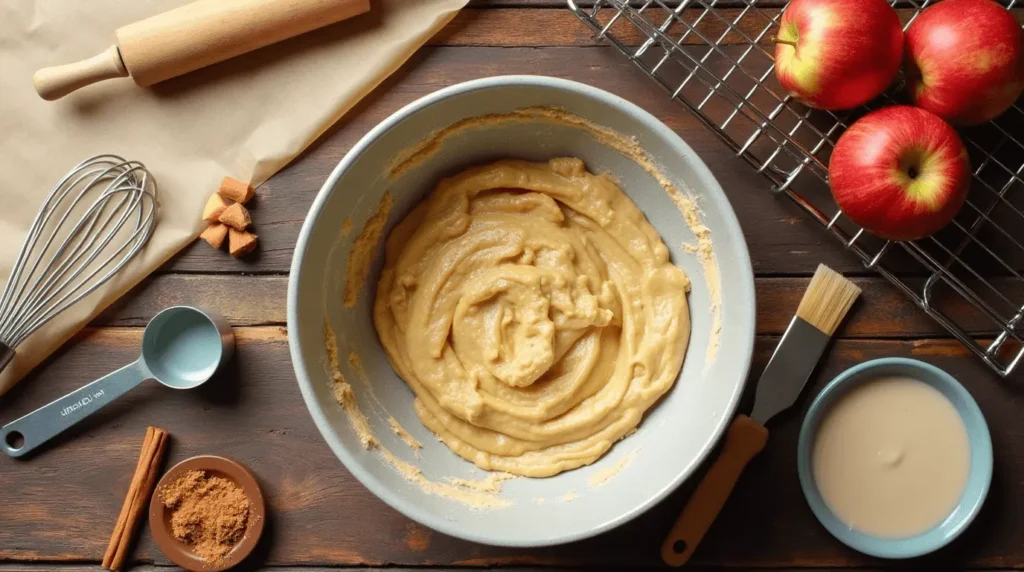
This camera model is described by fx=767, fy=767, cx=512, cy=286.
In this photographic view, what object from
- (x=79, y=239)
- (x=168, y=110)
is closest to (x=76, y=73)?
(x=168, y=110)

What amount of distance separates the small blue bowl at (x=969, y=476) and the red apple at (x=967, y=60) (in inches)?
22.2

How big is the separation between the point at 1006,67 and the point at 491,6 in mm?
1131

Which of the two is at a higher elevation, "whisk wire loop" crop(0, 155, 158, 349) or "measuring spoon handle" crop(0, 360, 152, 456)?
"whisk wire loop" crop(0, 155, 158, 349)

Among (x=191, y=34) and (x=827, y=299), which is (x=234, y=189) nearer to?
(x=191, y=34)

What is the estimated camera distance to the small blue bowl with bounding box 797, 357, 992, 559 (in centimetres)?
171

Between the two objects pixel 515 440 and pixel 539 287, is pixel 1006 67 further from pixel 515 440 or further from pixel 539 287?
pixel 515 440

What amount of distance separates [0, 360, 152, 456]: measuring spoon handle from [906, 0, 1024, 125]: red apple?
1.88 m

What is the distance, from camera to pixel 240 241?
181 centimetres

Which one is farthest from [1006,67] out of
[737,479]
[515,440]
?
[515,440]

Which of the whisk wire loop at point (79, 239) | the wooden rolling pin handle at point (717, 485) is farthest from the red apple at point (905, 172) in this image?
the whisk wire loop at point (79, 239)

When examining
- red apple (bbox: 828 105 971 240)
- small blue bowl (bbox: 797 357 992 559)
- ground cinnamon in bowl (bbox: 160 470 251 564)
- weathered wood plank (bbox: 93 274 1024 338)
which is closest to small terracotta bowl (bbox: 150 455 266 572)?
ground cinnamon in bowl (bbox: 160 470 251 564)

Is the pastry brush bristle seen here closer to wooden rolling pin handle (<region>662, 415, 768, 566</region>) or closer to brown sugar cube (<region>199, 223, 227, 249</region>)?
wooden rolling pin handle (<region>662, 415, 768, 566</region>)

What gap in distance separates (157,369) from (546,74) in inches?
45.8

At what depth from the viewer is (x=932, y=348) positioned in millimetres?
1818
